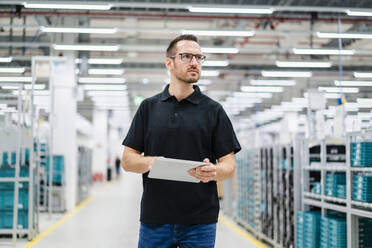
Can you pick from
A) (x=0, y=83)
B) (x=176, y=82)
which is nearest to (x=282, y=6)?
(x=0, y=83)

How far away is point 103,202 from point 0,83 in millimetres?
7999

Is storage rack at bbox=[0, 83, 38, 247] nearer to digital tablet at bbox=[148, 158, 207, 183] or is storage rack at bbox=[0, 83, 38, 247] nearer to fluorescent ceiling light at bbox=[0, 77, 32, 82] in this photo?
fluorescent ceiling light at bbox=[0, 77, 32, 82]

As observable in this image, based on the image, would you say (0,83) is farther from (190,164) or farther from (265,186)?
(190,164)

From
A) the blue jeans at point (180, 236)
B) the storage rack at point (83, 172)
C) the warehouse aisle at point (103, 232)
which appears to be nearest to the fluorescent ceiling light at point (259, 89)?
the storage rack at point (83, 172)

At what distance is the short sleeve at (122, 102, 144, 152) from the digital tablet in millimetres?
221

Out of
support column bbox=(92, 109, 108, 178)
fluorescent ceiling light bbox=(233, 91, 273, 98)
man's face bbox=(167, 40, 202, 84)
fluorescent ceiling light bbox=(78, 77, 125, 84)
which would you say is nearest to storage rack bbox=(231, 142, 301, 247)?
man's face bbox=(167, 40, 202, 84)

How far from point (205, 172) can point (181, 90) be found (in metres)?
0.44

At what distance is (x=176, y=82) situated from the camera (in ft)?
6.73

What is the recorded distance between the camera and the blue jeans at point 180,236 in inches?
73.6

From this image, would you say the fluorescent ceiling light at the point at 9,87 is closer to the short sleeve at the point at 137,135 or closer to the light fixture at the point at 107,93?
the short sleeve at the point at 137,135

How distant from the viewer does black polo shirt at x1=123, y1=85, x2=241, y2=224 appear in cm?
189

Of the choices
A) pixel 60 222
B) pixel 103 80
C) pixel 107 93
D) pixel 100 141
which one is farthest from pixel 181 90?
pixel 100 141

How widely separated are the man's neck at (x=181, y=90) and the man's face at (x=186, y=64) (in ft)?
0.09

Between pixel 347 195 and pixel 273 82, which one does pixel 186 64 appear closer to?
pixel 347 195
